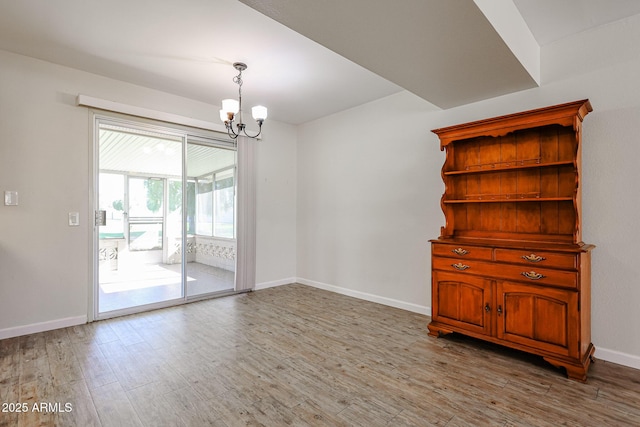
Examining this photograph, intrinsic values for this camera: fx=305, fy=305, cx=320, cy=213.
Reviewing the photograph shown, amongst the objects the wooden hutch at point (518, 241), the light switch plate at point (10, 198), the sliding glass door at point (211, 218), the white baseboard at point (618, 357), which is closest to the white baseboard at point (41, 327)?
the light switch plate at point (10, 198)

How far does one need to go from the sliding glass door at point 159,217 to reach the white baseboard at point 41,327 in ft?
0.66

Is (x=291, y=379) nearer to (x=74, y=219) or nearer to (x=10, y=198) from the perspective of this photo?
(x=74, y=219)

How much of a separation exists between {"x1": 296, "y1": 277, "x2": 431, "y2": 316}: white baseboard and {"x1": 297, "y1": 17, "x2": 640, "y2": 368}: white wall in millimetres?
16

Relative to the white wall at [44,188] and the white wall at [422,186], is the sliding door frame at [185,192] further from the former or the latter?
the white wall at [422,186]

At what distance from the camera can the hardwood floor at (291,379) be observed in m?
1.85

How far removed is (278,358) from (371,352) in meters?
0.82

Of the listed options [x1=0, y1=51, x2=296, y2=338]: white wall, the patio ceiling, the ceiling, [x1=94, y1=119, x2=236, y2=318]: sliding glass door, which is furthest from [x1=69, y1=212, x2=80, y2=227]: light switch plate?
the ceiling

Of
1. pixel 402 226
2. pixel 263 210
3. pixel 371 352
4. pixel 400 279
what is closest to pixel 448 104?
pixel 402 226

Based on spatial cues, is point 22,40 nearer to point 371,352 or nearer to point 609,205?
point 371,352

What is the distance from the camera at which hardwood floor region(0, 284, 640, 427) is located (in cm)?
185

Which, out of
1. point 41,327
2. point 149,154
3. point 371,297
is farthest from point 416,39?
point 41,327

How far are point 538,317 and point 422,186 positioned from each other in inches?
70.7

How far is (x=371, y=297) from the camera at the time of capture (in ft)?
14.0

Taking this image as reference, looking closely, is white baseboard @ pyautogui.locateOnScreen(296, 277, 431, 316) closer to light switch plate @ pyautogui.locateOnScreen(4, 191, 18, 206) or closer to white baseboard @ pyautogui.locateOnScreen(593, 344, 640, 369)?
white baseboard @ pyautogui.locateOnScreen(593, 344, 640, 369)
